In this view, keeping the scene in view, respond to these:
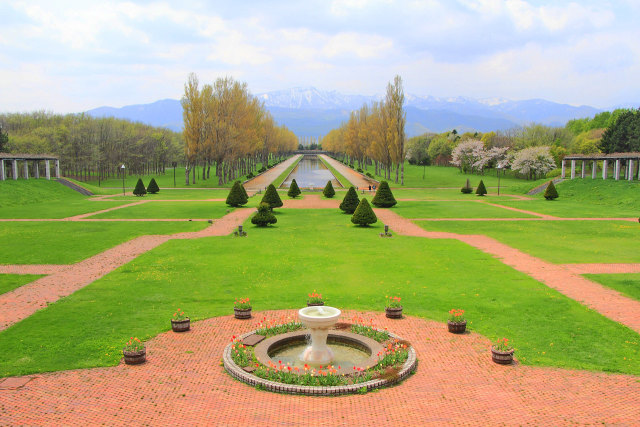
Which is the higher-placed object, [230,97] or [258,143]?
[230,97]

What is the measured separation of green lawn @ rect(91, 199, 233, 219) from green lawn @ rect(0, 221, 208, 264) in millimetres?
3983

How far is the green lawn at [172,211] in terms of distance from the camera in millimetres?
37597

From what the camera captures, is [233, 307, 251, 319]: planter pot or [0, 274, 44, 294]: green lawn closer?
[233, 307, 251, 319]: planter pot

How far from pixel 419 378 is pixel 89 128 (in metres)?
78.9

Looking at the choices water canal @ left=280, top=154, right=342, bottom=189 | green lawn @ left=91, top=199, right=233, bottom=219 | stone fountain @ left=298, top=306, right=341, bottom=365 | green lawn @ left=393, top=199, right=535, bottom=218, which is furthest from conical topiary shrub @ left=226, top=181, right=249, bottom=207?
stone fountain @ left=298, top=306, right=341, bottom=365

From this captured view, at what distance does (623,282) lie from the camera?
1827 centimetres

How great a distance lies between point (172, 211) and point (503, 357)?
3396cm

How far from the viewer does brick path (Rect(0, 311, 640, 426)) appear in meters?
8.75

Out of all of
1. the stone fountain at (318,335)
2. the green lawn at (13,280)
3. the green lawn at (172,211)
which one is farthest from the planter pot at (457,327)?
the green lawn at (172,211)

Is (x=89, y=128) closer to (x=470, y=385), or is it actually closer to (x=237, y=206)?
(x=237, y=206)

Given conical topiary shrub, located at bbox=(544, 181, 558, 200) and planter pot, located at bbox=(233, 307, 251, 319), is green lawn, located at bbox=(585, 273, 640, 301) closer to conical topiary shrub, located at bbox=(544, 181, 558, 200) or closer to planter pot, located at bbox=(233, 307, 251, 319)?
planter pot, located at bbox=(233, 307, 251, 319)

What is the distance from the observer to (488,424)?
28.3 feet

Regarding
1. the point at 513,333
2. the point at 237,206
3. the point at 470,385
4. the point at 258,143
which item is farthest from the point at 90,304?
the point at 258,143

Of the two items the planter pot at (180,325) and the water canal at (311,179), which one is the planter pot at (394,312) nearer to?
the planter pot at (180,325)
